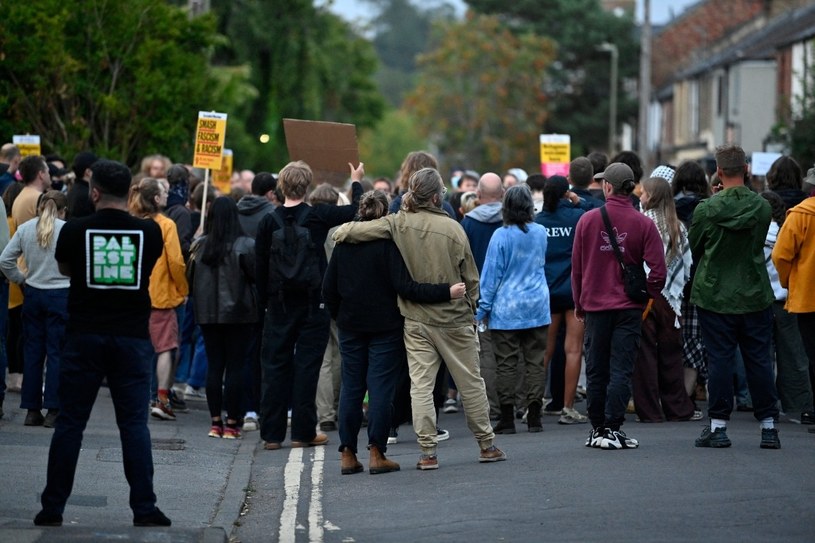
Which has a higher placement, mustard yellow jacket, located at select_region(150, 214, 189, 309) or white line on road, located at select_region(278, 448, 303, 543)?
mustard yellow jacket, located at select_region(150, 214, 189, 309)

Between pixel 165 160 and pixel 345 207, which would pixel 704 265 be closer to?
pixel 345 207

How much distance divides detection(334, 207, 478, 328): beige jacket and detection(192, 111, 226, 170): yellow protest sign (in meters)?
5.39

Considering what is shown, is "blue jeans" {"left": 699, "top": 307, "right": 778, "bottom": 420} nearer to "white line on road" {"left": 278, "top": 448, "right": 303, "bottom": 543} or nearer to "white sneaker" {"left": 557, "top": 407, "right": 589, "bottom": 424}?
"white sneaker" {"left": 557, "top": 407, "right": 589, "bottom": 424}

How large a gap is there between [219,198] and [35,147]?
18.4ft

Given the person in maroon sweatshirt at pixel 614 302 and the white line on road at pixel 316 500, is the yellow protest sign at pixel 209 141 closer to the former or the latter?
the white line on road at pixel 316 500

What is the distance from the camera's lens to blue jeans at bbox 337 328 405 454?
10.4 metres

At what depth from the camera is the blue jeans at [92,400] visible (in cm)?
816

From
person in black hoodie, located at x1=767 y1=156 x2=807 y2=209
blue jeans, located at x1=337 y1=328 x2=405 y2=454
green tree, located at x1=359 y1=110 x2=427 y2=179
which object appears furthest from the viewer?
green tree, located at x1=359 y1=110 x2=427 y2=179

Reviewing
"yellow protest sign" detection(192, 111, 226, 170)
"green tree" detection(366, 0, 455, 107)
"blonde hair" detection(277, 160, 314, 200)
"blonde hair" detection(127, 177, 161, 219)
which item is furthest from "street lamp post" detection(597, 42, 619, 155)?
"green tree" detection(366, 0, 455, 107)

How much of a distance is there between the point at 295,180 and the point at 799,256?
391 centimetres

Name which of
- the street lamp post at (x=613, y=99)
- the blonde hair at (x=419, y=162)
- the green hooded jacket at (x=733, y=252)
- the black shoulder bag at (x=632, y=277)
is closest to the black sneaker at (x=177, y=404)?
the blonde hair at (x=419, y=162)

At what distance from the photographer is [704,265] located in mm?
11094

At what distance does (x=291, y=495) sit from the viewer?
9750mm

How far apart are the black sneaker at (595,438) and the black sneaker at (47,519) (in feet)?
14.2
